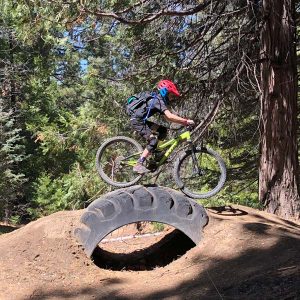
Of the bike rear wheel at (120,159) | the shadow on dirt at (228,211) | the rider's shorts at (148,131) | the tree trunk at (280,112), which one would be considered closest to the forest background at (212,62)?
the tree trunk at (280,112)

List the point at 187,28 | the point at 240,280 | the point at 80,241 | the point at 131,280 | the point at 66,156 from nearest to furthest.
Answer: the point at 240,280 → the point at 131,280 → the point at 80,241 → the point at 187,28 → the point at 66,156

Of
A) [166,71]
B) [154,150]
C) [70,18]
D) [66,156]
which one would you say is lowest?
[66,156]

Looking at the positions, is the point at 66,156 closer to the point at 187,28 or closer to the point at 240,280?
the point at 187,28

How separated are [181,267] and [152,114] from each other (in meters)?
2.30

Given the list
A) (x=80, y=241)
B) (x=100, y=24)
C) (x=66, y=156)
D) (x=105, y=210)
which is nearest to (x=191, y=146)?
(x=105, y=210)

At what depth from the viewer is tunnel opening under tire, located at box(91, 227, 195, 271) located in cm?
768

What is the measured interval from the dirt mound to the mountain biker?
1.41 meters

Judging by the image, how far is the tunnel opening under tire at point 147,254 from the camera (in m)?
7.68

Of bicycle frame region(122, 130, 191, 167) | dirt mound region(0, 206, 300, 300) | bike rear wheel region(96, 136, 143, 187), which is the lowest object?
dirt mound region(0, 206, 300, 300)

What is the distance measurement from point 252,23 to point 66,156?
19947 millimetres

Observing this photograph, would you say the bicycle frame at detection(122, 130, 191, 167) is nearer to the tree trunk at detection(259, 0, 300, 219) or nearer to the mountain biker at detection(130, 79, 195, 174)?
the mountain biker at detection(130, 79, 195, 174)

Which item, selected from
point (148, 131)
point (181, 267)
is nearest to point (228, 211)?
point (181, 267)

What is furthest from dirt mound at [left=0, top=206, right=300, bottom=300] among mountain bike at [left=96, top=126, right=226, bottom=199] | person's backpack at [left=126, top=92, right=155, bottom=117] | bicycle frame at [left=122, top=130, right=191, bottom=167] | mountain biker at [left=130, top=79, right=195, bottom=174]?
person's backpack at [left=126, top=92, right=155, bottom=117]

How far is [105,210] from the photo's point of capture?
686 cm
